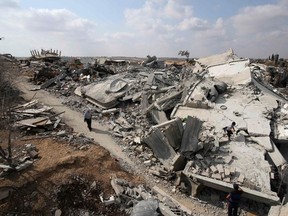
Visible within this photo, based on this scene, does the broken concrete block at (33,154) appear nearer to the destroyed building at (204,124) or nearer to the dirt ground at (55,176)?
the dirt ground at (55,176)

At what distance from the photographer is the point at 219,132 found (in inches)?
432

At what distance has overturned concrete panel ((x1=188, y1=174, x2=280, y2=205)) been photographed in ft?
25.7

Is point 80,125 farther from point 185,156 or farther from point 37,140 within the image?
point 185,156

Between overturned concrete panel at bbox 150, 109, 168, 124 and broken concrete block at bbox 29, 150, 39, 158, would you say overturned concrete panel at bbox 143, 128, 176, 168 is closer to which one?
overturned concrete panel at bbox 150, 109, 168, 124

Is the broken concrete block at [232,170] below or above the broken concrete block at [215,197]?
above

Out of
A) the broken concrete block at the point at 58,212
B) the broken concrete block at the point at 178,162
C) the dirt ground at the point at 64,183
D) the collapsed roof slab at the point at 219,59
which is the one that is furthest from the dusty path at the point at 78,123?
the collapsed roof slab at the point at 219,59

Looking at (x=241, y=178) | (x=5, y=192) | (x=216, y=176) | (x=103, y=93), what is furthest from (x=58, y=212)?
(x=103, y=93)

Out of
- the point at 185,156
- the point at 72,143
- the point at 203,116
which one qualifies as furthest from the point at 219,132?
the point at 72,143

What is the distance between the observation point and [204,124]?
38.1ft

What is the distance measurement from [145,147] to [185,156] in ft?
6.31

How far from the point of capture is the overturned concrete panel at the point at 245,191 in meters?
7.84

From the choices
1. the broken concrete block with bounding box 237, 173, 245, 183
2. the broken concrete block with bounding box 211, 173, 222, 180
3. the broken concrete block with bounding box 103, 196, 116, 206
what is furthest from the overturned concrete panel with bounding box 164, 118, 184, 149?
the broken concrete block with bounding box 103, 196, 116, 206

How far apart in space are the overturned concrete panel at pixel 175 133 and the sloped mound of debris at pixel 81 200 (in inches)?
130

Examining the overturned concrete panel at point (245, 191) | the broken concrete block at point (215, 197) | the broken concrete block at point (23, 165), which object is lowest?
the broken concrete block at point (215, 197)
